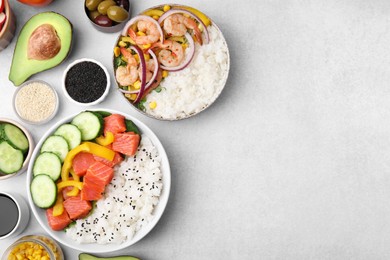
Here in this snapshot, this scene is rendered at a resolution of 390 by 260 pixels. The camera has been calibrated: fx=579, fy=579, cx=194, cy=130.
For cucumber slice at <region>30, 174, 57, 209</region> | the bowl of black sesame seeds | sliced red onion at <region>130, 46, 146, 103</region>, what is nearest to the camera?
cucumber slice at <region>30, 174, 57, 209</region>

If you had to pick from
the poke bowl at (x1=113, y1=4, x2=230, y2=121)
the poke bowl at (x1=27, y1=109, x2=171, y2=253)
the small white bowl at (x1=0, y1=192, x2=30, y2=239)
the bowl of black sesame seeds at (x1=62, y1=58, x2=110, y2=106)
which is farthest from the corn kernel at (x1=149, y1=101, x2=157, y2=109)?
the small white bowl at (x1=0, y1=192, x2=30, y2=239)

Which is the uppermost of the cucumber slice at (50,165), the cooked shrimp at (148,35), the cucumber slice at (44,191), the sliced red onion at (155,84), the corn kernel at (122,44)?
the cooked shrimp at (148,35)

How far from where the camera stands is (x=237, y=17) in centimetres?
340

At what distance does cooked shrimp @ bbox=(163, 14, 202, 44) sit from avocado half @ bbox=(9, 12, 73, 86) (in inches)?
21.7

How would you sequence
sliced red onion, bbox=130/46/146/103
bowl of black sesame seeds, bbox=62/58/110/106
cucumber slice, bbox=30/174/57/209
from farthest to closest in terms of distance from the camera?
1. bowl of black sesame seeds, bbox=62/58/110/106
2. sliced red onion, bbox=130/46/146/103
3. cucumber slice, bbox=30/174/57/209

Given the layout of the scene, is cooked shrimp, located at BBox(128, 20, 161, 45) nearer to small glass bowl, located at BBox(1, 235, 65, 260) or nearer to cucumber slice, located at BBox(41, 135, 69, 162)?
cucumber slice, located at BBox(41, 135, 69, 162)

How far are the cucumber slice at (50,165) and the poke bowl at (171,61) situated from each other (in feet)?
1.67

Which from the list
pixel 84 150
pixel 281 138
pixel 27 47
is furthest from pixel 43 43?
pixel 281 138

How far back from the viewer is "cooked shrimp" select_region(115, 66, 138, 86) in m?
3.19

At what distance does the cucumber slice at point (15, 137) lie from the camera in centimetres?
318

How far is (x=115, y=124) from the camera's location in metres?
3.11

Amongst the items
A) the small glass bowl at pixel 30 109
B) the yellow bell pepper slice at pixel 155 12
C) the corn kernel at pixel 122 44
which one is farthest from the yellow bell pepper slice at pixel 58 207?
the yellow bell pepper slice at pixel 155 12

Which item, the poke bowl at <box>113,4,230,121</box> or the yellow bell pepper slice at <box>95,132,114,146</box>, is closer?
the yellow bell pepper slice at <box>95,132,114,146</box>

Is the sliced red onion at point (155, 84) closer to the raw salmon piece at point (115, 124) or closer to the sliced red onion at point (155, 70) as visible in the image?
the sliced red onion at point (155, 70)
